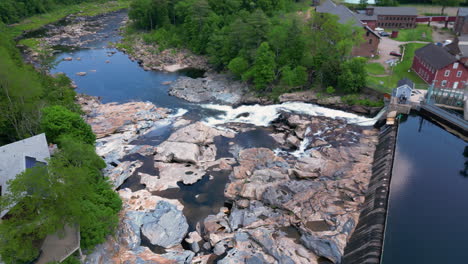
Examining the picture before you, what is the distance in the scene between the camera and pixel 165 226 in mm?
32562

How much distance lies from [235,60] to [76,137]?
115 feet

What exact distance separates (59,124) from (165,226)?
61.6 ft

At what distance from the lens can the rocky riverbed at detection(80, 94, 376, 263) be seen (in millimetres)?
29781

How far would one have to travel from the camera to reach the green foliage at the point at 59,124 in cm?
3850

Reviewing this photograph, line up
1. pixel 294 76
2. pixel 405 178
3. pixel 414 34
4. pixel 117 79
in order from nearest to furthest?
1. pixel 405 178
2. pixel 294 76
3. pixel 117 79
4. pixel 414 34

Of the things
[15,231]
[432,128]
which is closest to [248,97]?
[432,128]

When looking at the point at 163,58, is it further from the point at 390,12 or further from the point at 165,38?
the point at 390,12

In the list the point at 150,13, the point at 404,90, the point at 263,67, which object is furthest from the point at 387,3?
the point at 150,13

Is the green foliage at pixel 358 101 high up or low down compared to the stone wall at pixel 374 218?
up

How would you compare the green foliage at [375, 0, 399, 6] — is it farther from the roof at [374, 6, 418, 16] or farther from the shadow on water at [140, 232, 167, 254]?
the shadow on water at [140, 232, 167, 254]

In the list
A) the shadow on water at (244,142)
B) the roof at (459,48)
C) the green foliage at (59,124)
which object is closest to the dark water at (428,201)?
the shadow on water at (244,142)

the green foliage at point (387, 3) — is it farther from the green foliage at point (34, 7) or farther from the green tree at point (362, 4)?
the green foliage at point (34, 7)

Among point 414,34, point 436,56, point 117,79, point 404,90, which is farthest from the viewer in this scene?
point 414,34

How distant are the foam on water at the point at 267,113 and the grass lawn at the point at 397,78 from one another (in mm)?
6615
